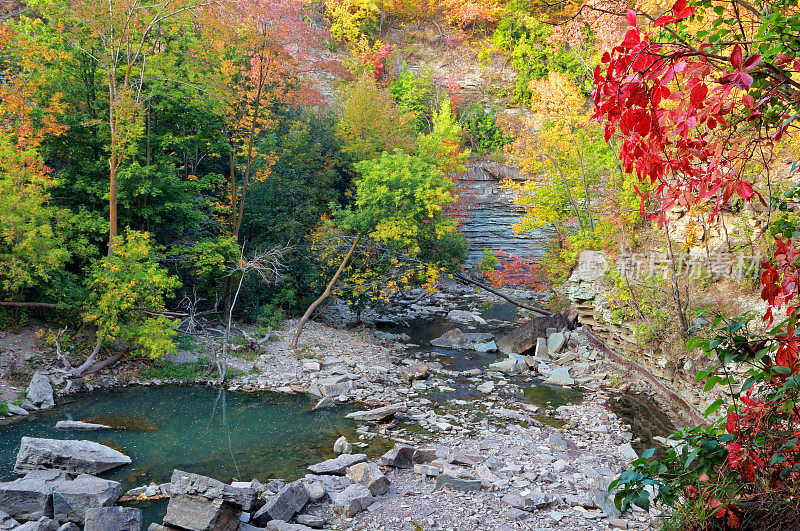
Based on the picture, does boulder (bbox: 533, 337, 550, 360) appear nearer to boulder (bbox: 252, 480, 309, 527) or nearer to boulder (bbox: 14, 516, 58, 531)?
boulder (bbox: 252, 480, 309, 527)

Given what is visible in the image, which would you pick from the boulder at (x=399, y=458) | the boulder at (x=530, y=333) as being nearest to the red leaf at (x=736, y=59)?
the boulder at (x=399, y=458)

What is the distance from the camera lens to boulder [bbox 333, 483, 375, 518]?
622 cm

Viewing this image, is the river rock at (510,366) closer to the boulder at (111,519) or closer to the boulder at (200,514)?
the boulder at (200,514)

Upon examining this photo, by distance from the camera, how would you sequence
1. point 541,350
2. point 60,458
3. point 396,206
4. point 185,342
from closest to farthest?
point 60,458 → point 185,342 → point 541,350 → point 396,206

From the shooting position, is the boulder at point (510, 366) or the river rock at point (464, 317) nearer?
the boulder at point (510, 366)

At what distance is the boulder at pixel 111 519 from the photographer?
5.35 metres

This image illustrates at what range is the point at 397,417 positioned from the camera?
33.2 feet

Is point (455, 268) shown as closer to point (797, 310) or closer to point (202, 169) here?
point (202, 169)

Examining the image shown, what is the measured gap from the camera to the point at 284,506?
20.1 feet

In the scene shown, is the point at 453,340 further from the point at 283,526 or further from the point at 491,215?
the point at 491,215

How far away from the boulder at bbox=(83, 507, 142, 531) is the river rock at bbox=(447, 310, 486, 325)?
47.6 feet

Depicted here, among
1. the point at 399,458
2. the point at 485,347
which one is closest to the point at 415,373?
the point at 485,347

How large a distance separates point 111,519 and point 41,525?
71cm

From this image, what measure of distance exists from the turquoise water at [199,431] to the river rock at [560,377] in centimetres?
494
